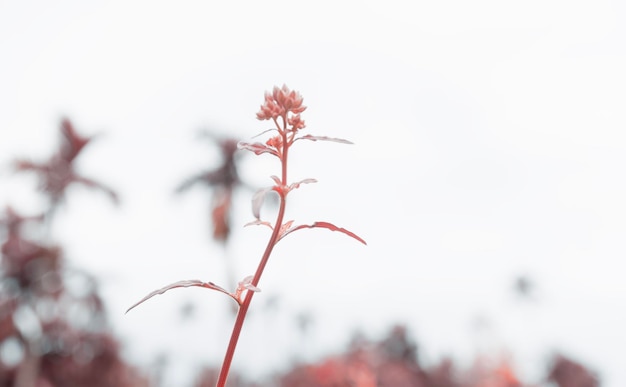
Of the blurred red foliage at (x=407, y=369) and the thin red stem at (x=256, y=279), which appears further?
the blurred red foliage at (x=407, y=369)

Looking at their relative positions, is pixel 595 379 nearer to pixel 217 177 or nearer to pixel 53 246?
pixel 217 177

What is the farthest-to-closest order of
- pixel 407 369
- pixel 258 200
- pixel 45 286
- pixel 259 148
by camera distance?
pixel 407 369 < pixel 45 286 < pixel 259 148 < pixel 258 200

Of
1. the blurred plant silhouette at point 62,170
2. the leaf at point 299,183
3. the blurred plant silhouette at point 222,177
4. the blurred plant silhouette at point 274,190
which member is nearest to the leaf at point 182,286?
the blurred plant silhouette at point 274,190

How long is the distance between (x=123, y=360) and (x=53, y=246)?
7.99m

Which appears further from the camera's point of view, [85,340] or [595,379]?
[595,379]

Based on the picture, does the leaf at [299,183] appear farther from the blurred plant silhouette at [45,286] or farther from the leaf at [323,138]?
the blurred plant silhouette at [45,286]

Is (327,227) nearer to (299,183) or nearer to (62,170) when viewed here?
(299,183)

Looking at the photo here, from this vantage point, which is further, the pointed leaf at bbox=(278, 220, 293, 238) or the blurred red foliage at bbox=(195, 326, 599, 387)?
the blurred red foliage at bbox=(195, 326, 599, 387)

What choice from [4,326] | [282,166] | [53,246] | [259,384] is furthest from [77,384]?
[259,384]

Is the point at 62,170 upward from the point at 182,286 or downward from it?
upward

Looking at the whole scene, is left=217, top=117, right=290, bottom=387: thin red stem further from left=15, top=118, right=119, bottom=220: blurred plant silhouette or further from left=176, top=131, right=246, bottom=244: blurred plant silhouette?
left=176, top=131, right=246, bottom=244: blurred plant silhouette

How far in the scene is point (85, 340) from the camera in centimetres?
1934

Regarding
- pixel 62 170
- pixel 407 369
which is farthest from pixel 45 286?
pixel 407 369

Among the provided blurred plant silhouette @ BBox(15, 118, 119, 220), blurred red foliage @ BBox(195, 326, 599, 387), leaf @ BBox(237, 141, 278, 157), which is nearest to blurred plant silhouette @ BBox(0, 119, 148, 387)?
blurred plant silhouette @ BBox(15, 118, 119, 220)
